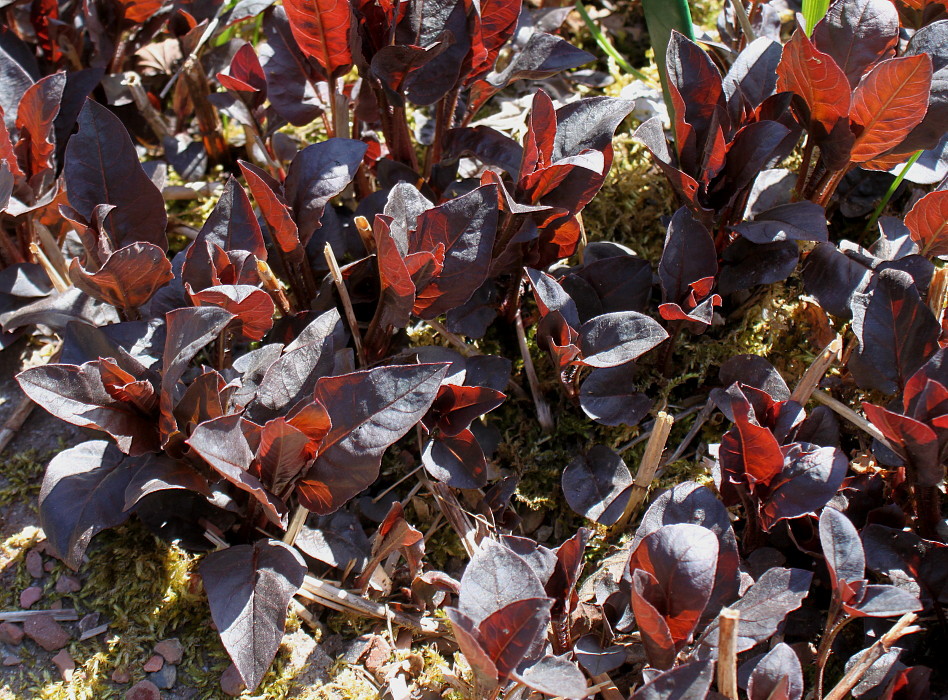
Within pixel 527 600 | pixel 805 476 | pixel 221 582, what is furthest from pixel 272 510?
pixel 805 476

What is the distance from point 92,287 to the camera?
1582 millimetres

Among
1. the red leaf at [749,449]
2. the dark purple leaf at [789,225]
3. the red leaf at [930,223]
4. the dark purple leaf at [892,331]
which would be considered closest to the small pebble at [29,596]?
the red leaf at [749,449]

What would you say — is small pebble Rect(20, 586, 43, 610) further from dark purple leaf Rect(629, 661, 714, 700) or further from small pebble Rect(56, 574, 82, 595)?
dark purple leaf Rect(629, 661, 714, 700)

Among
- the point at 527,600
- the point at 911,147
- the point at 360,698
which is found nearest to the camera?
the point at 527,600

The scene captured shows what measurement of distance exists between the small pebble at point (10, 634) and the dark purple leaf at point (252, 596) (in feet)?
1.29

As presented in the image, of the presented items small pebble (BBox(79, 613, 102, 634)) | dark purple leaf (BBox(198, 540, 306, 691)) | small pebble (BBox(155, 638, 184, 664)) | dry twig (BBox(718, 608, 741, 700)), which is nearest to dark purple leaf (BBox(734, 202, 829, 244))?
dry twig (BBox(718, 608, 741, 700))

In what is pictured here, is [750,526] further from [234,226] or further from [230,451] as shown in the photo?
[234,226]

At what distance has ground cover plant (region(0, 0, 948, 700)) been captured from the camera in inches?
53.9

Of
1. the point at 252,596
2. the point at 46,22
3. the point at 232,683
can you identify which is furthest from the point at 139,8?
the point at 232,683

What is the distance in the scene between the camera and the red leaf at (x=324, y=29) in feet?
5.47

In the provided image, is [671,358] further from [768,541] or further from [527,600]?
[527,600]

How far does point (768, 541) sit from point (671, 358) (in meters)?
0.45

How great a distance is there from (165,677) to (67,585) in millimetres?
286

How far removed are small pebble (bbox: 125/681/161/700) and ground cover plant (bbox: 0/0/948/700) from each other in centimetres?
17
